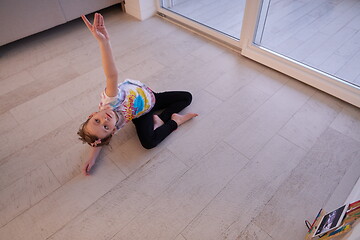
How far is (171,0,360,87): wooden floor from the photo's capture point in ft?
5.76

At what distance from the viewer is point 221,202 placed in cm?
110

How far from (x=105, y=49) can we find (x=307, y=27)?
1.77 meters

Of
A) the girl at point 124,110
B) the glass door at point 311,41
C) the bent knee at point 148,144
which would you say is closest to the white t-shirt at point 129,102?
the girl at point 124,110

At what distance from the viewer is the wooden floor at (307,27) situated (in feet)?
5.76

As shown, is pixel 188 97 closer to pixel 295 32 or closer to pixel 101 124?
pixel 101 124

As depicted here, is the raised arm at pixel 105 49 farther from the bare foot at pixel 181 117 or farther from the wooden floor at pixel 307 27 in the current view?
the wooden floor at pixel 307 27

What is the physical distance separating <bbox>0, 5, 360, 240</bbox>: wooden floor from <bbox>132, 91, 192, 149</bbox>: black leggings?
5cm

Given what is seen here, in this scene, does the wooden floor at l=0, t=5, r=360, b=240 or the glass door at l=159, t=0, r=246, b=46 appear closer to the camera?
the wooden floor at l=0, t=5, r=360, b=240

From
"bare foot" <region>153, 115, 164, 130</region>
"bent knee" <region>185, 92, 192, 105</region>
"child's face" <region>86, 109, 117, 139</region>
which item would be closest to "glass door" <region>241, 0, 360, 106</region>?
"bent knee" <region>185, 92, 192, 105</region>

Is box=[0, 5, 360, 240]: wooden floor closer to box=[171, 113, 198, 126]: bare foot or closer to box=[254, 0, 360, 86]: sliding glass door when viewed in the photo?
box=[171, 113, 198, 126]: bare foot

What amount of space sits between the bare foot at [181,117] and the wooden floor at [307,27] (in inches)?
31.6

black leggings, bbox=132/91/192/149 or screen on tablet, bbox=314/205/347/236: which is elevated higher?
screen on tablet, bbox=314/205/347/236

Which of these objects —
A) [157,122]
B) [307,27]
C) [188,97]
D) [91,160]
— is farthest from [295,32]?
[91,160]

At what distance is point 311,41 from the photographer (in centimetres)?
195
